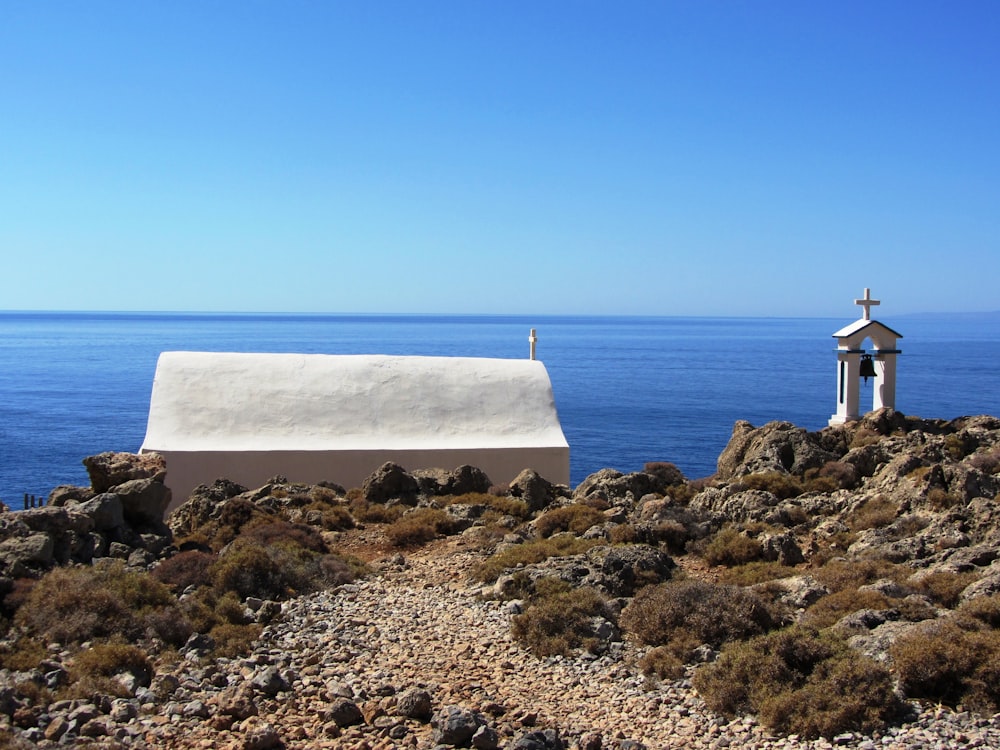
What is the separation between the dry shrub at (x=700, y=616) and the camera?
9211 millimetres

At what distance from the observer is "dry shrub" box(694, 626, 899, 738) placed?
23.8 feet

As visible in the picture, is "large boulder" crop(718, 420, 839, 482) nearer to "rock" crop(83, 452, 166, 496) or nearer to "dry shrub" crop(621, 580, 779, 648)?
"dry shrub" crop(621, 580, 779, 648)

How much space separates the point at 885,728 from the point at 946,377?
270ft

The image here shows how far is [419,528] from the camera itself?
1501 centimetres

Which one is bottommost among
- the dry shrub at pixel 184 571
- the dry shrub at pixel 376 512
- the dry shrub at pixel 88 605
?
the dry shrub at pixel 376 512

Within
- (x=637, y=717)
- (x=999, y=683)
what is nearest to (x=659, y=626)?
(x=637, y=717)

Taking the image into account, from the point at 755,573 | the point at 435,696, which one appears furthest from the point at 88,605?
the point at 755,573

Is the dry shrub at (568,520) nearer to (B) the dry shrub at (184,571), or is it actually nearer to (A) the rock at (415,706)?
(B) the dry shrub at (184,571)

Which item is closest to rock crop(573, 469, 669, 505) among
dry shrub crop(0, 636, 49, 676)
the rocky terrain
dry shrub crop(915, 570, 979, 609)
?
the rocky terrain

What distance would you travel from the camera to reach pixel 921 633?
8227 millimetres

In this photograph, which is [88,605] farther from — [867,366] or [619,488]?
[867,366]

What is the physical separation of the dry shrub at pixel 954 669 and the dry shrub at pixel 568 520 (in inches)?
285

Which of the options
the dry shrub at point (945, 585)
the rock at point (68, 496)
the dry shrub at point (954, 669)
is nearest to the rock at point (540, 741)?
the dry shrub at point (954, 669)

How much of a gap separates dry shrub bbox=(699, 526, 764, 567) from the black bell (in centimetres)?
871
